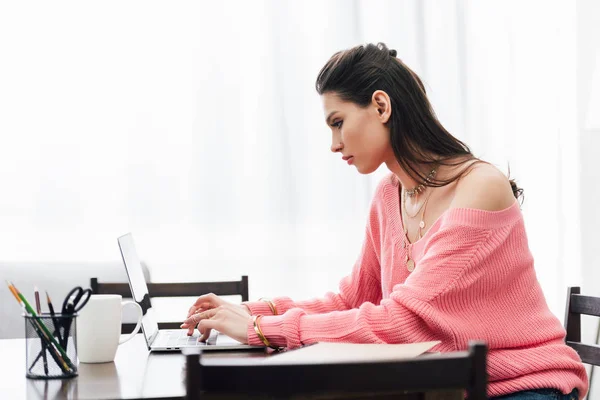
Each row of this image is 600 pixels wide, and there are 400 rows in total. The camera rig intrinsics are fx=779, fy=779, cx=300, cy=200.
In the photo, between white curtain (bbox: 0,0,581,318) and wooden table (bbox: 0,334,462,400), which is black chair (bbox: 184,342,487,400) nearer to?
wooden table (bbox: 0,334,462,400)

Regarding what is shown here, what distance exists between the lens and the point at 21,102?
2666 mm

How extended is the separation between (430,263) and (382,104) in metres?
0.34

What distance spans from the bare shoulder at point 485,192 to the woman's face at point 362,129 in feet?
0.62

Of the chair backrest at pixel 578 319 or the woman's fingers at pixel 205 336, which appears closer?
the woman's fingers at pixel 205 336

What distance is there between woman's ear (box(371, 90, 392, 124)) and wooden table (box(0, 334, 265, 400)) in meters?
0.50

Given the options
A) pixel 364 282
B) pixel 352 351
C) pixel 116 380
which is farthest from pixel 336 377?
pixel 364 282

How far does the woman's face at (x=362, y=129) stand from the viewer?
1455 millimetres

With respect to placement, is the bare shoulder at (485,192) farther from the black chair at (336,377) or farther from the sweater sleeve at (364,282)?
Answer: the black chair at (336,377)

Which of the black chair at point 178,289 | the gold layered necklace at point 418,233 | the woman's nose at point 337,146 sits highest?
the woman's nose at point 337,146

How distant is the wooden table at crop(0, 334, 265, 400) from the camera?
100cm

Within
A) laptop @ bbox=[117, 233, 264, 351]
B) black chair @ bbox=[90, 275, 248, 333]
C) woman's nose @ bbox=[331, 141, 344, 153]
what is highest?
woman's nose @ bbox=[331, 141, 344, 153]

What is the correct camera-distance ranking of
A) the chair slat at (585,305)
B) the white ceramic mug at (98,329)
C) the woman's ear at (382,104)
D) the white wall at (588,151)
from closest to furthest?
the white ceramic mug at (98,329) → the woman's ear at (382,104) → the chair slat at (585,305) → the white wall at (588,151)

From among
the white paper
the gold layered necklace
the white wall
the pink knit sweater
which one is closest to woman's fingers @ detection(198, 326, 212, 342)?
the pink knit sweater

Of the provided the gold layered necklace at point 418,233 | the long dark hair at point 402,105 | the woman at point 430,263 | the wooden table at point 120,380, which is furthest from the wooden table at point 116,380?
the long dark hair at point 402,105
